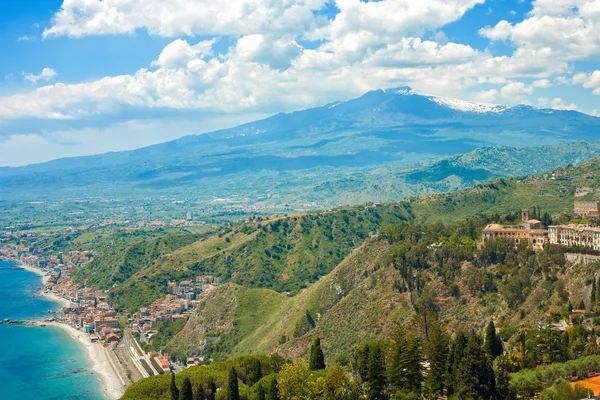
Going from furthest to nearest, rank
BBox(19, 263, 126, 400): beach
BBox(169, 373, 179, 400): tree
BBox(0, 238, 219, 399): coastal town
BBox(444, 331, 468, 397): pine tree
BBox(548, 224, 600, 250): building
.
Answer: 1. BBox(0, 238, 219, 399): coastal town
2. BBox(19, 263, 126, 400): beach
3. BBox(548, 224, 600, 250): building
4. BBox(169, 373, 179, 400): tree
5. BBox(444, 331, 468, 397): pine tree

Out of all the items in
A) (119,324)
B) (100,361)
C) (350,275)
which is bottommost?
(100,361)

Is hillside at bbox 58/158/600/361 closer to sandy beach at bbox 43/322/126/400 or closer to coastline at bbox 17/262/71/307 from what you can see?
sandy beach at bbox 43/322/126/400

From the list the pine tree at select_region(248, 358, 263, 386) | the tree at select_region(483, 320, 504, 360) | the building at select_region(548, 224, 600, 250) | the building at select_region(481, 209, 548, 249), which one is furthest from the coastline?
the tree at select_region(483, 320, 504, 360)

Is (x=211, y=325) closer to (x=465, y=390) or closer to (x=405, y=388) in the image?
(x=405, y=388)

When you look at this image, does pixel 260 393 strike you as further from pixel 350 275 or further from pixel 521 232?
pixel 350 275

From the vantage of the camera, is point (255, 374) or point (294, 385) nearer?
point (294, 385)

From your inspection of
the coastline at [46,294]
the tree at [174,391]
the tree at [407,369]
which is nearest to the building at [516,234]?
the tree at [407,369]

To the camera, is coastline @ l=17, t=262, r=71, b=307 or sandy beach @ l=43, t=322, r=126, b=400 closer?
sandy beach @ l=43, t=322, r=126, b=400

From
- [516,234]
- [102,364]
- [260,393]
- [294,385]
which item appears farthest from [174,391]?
[102,364]
